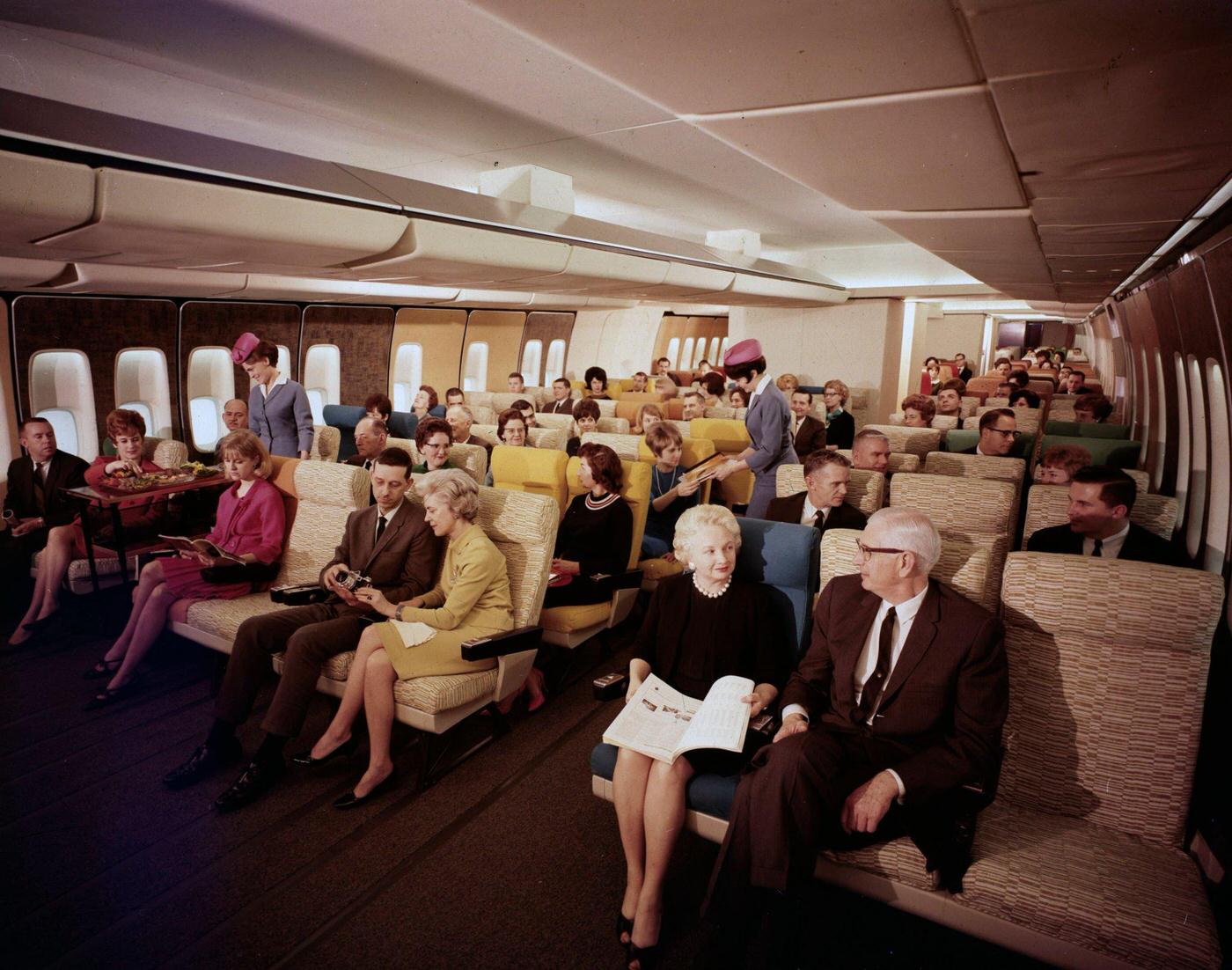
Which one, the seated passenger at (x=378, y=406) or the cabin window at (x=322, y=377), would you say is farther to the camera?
the cabin window at (x=322, y=377)

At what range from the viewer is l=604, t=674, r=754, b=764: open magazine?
2.49 m

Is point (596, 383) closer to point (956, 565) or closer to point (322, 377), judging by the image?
point (322, 377)

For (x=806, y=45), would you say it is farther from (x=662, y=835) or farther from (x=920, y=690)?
(x=662, y=835)

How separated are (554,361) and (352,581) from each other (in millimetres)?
13817

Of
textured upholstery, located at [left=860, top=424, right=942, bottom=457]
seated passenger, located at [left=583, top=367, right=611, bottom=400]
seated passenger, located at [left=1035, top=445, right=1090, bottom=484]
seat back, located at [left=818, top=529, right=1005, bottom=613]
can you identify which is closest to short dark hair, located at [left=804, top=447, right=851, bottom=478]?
seat back, located at [left=818, top=529, right=1005, bottom=613]

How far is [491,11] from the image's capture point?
1515 mm

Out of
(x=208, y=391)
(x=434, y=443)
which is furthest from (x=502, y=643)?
(x=208, y=391)

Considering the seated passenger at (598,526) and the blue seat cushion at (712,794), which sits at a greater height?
the seated passenger at (598,526)

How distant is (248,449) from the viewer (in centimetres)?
458

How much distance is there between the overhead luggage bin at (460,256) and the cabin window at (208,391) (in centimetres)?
471

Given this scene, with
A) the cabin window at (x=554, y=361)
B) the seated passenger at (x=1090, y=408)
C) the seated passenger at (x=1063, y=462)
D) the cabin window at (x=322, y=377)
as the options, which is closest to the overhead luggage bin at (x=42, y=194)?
the seated passenger at (x=1063, y=462)

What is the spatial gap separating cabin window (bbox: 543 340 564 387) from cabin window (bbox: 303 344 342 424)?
19.7 ft

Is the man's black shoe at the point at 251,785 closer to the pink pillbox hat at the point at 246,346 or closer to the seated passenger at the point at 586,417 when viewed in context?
the pink pillbox hat at the point at 246,346

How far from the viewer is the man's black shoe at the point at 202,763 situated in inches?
138
